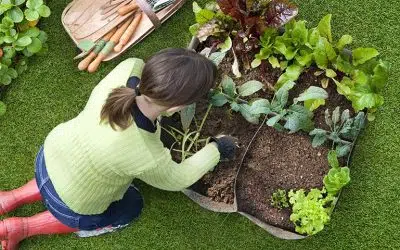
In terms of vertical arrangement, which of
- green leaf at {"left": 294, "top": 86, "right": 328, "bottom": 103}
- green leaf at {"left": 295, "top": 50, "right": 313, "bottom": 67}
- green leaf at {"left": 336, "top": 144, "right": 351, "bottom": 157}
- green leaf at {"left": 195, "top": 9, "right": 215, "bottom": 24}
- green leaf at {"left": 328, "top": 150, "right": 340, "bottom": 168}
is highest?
green leaf at {"left": 195, "top": 9, "right": 215, "bottom": 24}

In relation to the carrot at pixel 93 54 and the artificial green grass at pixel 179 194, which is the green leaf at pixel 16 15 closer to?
the artificial green grass at pixel 179 194

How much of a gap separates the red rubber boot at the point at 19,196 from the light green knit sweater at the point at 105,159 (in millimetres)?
373

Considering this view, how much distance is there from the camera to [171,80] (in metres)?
2.25

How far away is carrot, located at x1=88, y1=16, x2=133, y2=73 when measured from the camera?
3.25m

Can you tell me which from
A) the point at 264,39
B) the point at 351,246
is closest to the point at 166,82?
the point at 264,39

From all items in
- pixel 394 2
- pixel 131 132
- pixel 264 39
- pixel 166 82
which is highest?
pixel 166 82

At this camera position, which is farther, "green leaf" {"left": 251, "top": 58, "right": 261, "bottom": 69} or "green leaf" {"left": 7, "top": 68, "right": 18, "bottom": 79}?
"green leaf" {"left": 7, "top": 68, "right": 18, "bottom": 79}

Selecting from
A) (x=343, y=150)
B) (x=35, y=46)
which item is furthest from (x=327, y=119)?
(x=35, y=46)

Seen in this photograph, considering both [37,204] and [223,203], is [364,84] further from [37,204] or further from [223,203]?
[37,204]

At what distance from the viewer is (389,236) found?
3.08 metres

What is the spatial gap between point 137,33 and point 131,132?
94 cm

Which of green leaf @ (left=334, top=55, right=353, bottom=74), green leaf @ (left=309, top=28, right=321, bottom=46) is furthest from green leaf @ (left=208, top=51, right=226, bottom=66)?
green leaf @ (left=334, top=55, right=353, bottom=74)

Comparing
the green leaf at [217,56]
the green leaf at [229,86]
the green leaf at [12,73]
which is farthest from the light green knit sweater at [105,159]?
the green leaf at [12,73]

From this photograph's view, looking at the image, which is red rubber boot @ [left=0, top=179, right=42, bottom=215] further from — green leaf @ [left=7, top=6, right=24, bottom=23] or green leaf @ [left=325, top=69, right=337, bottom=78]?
green leaf @ [left=325, top=69, right=337, bottom=78]
